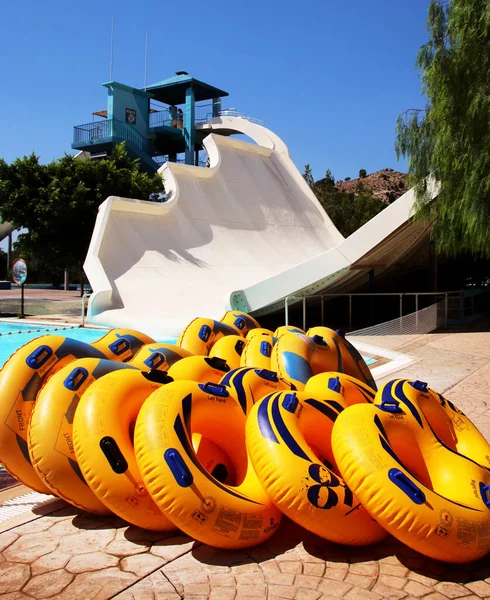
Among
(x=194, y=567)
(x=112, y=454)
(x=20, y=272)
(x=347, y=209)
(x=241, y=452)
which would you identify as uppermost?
(x=347, y=209)

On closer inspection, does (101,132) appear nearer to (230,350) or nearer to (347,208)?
(347,208)

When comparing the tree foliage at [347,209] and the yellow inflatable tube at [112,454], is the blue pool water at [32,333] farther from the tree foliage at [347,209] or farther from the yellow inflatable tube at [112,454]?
the tree foliage at [347,209]

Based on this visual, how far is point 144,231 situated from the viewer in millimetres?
21031

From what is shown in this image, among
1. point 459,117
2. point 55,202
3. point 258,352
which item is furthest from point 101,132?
point 258,352

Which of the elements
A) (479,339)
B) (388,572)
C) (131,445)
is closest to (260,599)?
(388,572)

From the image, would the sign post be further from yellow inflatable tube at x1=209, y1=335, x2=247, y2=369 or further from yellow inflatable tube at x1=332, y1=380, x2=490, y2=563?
yellow inflatable tube at x1=332, y1=380, x2=490, y2=563

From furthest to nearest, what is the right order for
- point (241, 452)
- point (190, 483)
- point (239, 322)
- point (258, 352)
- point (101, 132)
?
point (101, 132) < point (239, 322) < point (258, 352) < point (241, 452) < point (190, 483)

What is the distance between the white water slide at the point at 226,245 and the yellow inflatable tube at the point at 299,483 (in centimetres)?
1058

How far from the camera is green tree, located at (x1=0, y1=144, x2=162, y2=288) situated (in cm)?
2252

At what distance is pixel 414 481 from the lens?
11.4ft

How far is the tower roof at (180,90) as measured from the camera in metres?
43.2

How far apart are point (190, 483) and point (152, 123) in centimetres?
4301

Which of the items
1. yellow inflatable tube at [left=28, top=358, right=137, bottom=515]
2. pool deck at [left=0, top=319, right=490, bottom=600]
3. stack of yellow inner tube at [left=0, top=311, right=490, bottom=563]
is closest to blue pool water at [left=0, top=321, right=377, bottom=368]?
stack of yellow inner tube at [left=0, top=311, right=490, bottom=563]

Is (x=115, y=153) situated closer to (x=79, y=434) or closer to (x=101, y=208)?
(x=101, y=208)
